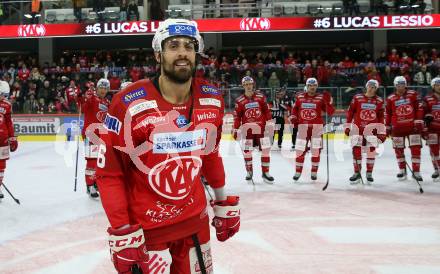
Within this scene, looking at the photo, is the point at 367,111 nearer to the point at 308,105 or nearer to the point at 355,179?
the point at 308,105

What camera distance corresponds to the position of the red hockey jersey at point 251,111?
8.59 metres

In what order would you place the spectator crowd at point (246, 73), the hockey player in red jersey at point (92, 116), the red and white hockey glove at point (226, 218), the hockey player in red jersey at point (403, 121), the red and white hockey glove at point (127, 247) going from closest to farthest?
the red and white hockey glove at point (127, 247)
the red and white hockey glove at point (226, 218)
the hockey player in red jersey at point (92, 116)
the hockey player in red jersey at point (403, 121)
the spectator crowd at point (246, 73)

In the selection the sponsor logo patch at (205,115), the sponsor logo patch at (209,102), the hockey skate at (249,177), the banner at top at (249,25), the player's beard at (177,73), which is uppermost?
the banner at top at (249,25)

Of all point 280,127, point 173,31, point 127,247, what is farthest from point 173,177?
point 280,127

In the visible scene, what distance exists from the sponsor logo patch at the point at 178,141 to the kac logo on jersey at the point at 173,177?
45 millimetres

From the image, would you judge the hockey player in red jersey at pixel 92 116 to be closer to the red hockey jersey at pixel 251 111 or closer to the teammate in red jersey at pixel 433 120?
the red hockey jersey at pixel 251 111

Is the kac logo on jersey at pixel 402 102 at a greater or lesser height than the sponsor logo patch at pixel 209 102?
greater

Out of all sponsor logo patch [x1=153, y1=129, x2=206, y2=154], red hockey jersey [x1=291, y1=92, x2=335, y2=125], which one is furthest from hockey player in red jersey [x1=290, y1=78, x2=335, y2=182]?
sponsor logo patch [x1=153, y1=129, x2=206, y2=154]

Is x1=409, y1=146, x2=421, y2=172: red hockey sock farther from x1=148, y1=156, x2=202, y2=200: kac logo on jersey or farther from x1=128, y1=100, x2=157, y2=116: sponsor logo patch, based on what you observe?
x1=128, y1=100, x2=157, y2=116: sponsor logo patch

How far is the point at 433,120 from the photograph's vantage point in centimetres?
836

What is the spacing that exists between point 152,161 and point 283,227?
11.4 feet

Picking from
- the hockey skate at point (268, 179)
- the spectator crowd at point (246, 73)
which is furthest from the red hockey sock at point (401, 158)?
the spectator crowd at point (246, 73)

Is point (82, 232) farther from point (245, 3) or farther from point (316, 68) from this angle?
point (245, 3)

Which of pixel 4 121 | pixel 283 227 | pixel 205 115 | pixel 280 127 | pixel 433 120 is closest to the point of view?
pixel 205 115
